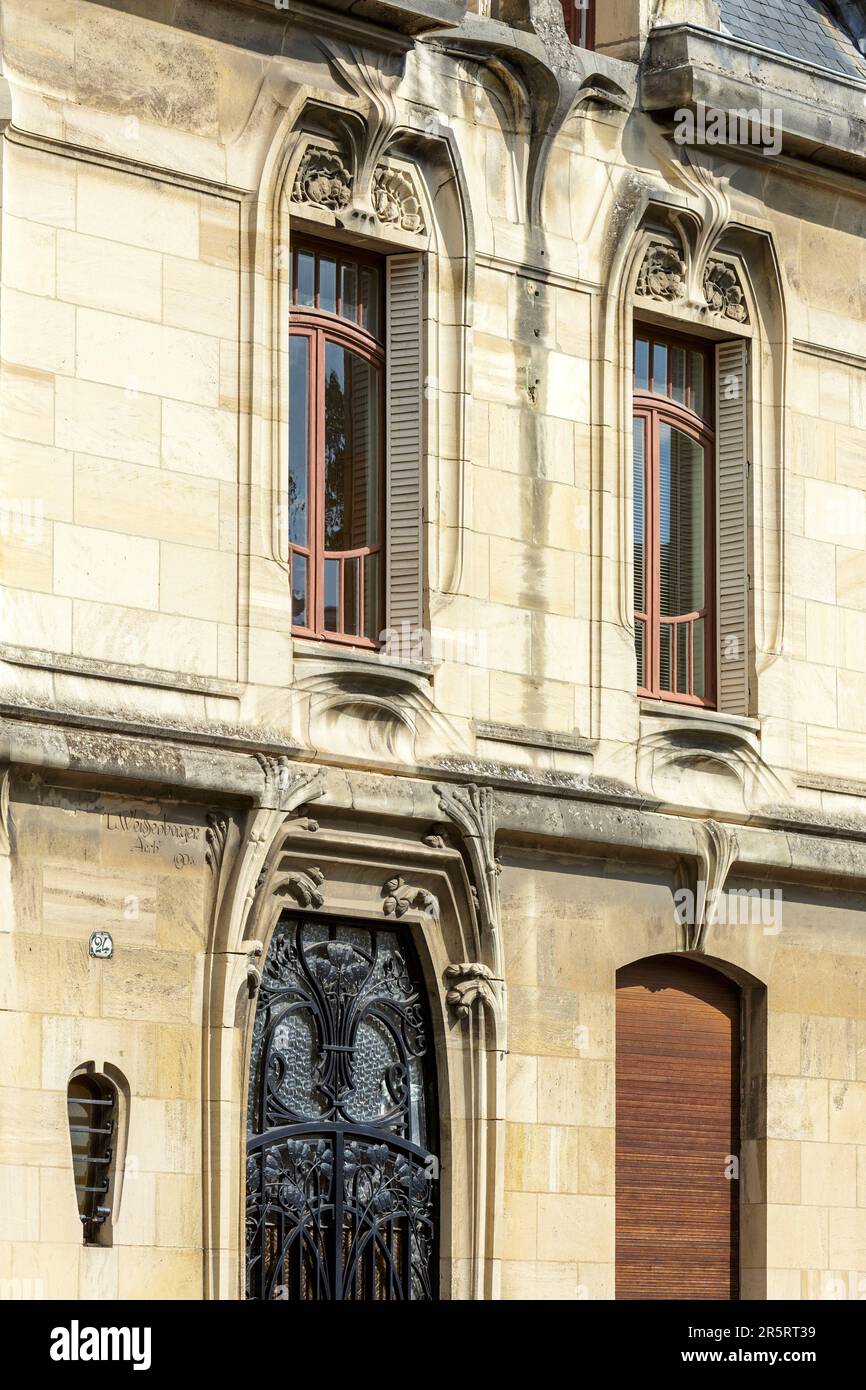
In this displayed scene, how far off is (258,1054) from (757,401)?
20.9 ft

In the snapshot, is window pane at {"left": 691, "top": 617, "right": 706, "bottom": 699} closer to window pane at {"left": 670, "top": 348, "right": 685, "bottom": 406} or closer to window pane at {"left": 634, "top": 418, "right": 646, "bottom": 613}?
window pane at {"left": 634, "top": 418, "right": 646, "bottom": 613}

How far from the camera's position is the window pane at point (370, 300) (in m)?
21.6

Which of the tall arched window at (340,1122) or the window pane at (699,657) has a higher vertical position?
the window pane at (699,657)

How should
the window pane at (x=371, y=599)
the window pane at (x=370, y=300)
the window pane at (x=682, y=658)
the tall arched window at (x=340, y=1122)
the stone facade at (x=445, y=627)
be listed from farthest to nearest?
the window pane at (x=682, y=658), the window pane at (x=370, y=300), the window pane at (x=371, y=599), the tall arched window at (x=340, y=1122), the stone facade at (x=445, y=627)

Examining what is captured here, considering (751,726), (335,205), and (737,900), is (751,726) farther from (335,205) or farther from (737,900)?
(335,205)

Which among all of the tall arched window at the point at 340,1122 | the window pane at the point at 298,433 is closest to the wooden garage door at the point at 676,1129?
the tall arched window at the point at 340,1122

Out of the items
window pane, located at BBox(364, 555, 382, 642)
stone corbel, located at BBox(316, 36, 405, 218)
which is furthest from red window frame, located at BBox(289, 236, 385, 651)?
stone corbel, located at BBox(316, 36, 405, 218)

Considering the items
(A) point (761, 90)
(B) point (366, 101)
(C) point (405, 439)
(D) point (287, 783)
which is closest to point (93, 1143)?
(D) point (287, 783)

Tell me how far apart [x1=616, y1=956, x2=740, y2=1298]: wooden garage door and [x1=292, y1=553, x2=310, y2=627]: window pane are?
3374 millimetres

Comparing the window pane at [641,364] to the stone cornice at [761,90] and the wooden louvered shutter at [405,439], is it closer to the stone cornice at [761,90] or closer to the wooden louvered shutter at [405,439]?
the stone cornice at [761,90]

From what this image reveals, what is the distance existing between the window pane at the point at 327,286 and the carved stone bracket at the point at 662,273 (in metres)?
2.50

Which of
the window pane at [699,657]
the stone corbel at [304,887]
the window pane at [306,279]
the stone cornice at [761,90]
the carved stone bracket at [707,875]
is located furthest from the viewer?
the window pane at [699,657]

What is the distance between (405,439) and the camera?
70.4ft

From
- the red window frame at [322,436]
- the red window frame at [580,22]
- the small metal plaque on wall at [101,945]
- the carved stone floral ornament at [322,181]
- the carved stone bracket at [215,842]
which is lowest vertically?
the small metal plaque on wall at [101,945]
